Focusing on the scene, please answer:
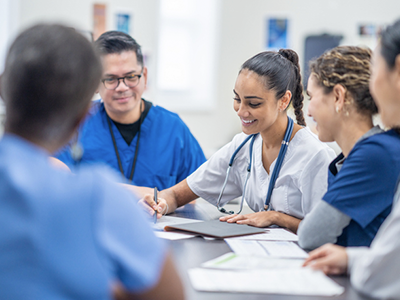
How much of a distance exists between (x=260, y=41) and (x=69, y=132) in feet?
13.1

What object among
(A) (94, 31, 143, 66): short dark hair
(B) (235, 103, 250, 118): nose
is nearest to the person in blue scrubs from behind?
(A) (94, 31, 143, 66): short dark hair

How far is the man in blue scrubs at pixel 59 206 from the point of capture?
1.69 ft

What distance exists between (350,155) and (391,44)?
343mm

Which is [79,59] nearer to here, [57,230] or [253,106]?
[57,230]

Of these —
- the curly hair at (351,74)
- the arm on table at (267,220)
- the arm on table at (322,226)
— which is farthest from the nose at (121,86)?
the arm on table at (322,226)

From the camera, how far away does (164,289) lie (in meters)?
0.61

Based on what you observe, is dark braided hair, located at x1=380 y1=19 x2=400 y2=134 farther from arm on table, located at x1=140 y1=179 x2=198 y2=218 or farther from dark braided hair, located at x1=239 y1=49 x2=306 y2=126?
arm on table, located at x1=140 y1=179 x2=198 y2=218

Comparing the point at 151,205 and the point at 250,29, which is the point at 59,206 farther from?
the point at 250,29

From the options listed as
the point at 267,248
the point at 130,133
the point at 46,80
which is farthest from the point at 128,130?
the point at 46,80

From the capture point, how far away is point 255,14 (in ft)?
14.3

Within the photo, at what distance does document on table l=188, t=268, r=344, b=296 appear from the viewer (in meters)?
0.83

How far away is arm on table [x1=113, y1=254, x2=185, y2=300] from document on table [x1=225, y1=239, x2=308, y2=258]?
465 mm

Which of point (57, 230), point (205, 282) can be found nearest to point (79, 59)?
point (57, 230)

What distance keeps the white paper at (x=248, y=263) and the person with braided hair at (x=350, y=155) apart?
0.17 meters
